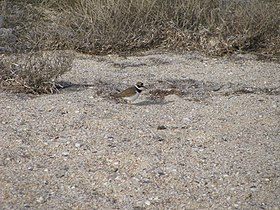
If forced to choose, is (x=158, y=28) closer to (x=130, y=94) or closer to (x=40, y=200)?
(x=130, y=94)

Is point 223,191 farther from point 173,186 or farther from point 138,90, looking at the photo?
point 138,90

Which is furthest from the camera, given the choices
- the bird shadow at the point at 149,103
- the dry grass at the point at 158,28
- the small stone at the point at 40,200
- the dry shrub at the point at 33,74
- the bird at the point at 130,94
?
the dry grass at the point at 158,28

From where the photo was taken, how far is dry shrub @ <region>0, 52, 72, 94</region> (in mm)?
7770

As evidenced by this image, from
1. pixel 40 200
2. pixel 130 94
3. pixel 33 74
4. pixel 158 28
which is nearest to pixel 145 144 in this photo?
pixel 130 94

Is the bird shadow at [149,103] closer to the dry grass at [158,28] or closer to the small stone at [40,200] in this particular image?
the dry grass at [158,28]

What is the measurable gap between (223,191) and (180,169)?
54 cm

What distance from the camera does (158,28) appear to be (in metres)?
10.7

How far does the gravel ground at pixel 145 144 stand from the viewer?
5.09m

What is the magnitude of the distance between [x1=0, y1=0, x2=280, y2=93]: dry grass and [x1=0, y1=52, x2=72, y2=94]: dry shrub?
200cm

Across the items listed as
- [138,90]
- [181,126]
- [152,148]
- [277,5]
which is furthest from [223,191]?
[277,5]

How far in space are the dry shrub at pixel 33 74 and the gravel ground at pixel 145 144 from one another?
0.18 meters

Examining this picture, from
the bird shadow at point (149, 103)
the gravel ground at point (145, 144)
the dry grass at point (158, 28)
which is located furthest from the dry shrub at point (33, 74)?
the dry grass at point (158, 28)

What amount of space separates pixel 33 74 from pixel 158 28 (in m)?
3.52

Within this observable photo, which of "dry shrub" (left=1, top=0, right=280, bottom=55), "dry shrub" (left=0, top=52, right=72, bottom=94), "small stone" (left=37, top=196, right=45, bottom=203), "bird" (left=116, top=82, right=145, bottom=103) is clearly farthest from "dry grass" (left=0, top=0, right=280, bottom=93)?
"small stone" (left=37, top=196, right=45, bottom=203)
